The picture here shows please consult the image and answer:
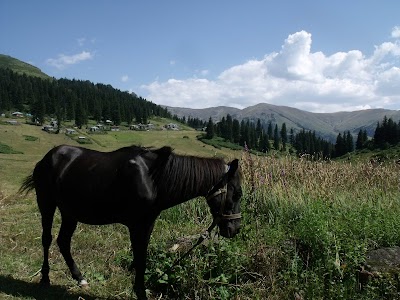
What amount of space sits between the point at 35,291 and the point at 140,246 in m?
2.14

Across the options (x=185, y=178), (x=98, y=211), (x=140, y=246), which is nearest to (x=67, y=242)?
(x=98, y=211)

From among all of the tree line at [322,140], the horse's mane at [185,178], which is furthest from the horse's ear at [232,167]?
the tree line at [322,140]

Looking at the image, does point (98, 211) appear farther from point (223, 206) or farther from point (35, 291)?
point (223, 206)

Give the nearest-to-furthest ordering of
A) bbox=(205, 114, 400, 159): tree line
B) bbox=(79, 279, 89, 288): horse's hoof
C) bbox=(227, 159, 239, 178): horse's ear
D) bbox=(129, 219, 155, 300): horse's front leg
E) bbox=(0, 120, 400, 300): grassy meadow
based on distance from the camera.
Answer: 1. bbox=(227, 159, 239, 178): horse's ear
2. bbox=(129, 219, 155, 300): horse's front leg
3. bbox=(0, 120, 400, 300): grassy meadow
4. bbox=(79, 279, 89, 288): horse's hoof
5. bbox=(205, 114, 400, 159): tree line

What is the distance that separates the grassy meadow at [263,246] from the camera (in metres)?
5.65

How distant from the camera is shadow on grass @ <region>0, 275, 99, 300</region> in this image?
6016 millimetres

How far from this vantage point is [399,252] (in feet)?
19.0

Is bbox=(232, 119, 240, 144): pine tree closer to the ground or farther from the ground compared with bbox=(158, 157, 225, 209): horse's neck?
closer to the ground

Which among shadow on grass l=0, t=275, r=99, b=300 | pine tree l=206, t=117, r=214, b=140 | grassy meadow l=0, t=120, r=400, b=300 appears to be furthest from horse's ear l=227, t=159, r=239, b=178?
pine tree l=206, t=117, r=214, b=140

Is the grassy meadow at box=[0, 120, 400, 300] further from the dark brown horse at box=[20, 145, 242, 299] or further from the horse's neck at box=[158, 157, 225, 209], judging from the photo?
the horse's neck at box=[158, 157, 225, 209]

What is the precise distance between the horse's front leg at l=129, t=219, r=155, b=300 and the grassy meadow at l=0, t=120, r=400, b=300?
0.45 metres

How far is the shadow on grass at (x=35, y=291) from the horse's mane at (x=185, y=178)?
2218 millimetres

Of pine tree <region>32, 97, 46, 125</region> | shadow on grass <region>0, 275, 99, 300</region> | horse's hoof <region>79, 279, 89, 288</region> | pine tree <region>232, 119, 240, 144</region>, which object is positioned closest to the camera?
shadow on grass <region>0, 275, 99, 300</region>

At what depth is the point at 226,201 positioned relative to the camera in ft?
18.0
